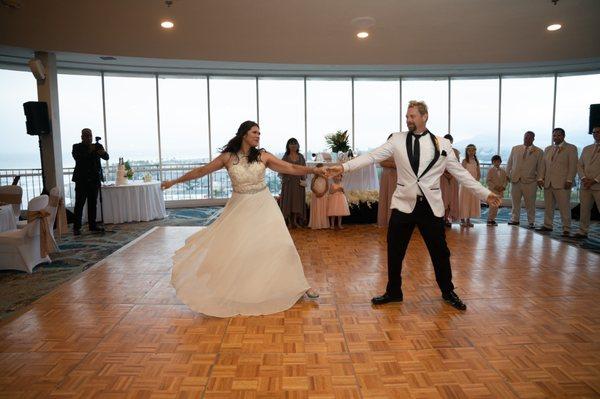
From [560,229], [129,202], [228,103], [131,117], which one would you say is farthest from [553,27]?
[131,117]

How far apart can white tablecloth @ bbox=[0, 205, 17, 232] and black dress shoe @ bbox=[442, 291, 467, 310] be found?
534cm

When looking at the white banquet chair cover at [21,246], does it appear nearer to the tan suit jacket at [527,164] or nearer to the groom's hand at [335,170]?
the groom's hand at [335,170]

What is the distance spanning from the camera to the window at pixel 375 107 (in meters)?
11.5

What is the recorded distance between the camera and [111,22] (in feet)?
19.4

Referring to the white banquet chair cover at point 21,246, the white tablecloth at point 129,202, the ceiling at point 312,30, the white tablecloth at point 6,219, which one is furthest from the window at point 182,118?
the white banquet chair cover at point 21,246

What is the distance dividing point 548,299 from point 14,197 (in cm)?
722

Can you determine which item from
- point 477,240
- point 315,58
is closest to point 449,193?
point 477,240

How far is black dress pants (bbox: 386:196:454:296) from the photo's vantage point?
11.6 ft

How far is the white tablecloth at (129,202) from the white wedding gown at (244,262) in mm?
4994

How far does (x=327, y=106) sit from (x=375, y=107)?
1327 mm

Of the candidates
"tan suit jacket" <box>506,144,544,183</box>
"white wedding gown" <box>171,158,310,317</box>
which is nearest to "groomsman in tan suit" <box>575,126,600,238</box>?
"tan suit jacket" <box>506,144,544,183</box>

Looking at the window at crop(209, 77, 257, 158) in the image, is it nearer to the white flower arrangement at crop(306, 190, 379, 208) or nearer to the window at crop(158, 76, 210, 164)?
the window at crop(158, 76, 210, 164)

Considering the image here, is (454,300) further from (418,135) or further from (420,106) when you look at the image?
(420,106)

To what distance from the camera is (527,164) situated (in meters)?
7.72
